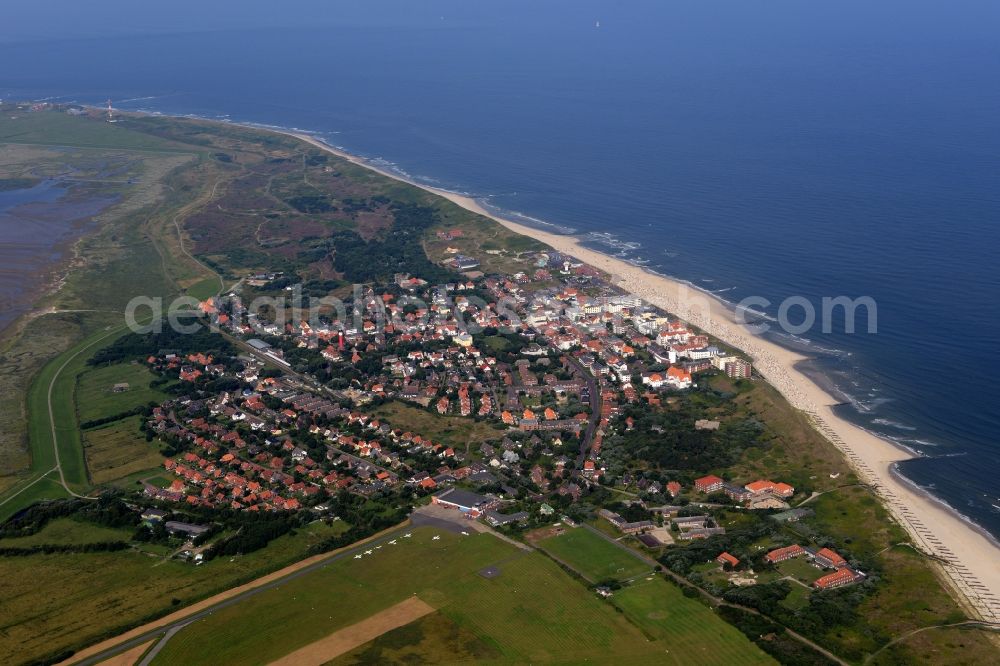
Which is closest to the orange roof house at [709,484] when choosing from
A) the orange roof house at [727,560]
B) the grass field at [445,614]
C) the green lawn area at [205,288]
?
the orange roof house at [727,560]

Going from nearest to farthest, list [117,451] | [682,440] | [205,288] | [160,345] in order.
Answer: [682,440]
[117,451]
[160,345]
[205,288]

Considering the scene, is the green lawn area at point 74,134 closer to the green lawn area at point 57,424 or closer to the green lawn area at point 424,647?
the green lawn area at point 57,424

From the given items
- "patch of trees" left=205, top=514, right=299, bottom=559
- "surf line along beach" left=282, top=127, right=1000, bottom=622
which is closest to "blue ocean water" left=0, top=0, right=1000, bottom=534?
"surf line along beach" left=282, top=127, right=1000, bottom=622

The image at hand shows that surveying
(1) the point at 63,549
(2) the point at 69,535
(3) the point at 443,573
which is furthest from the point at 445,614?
(2) the point at 69,535

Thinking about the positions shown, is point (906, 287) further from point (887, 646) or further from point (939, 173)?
point (887, 646)

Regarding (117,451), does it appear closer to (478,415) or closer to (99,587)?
(99,587)

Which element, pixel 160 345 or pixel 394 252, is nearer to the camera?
pixel 160 345

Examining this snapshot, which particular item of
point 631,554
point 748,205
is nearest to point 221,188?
point 748,205
